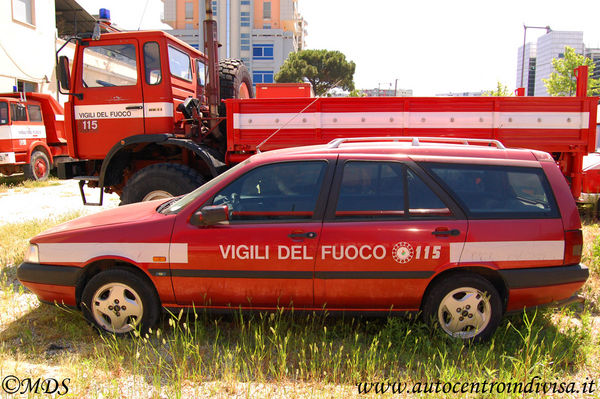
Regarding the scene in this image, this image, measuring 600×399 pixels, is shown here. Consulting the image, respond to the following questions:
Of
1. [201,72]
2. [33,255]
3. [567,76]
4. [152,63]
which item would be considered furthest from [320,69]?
[33,255]

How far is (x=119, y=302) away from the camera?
144 inches

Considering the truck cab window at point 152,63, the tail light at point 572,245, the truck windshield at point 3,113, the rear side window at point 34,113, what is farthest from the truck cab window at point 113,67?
the rear side window at point 34,113

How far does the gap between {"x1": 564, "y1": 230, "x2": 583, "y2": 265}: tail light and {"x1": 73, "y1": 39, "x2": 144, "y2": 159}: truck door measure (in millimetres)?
5317

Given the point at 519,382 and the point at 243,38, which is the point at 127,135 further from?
the point at 243,38

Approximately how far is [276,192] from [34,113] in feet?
46.7

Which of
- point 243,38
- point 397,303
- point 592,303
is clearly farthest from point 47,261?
point 243,38

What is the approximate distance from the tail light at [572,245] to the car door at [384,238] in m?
0.82

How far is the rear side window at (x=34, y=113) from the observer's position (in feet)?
47.8

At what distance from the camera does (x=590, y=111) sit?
5797 millimetres

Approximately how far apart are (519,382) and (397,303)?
974 millimetres

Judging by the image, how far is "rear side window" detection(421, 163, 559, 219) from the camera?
11.5 ft

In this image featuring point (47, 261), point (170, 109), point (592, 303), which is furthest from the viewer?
point (170, 109)

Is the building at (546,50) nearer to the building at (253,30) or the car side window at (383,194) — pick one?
the building at (253,30)

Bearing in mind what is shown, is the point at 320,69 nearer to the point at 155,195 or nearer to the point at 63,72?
the point at 63,72
